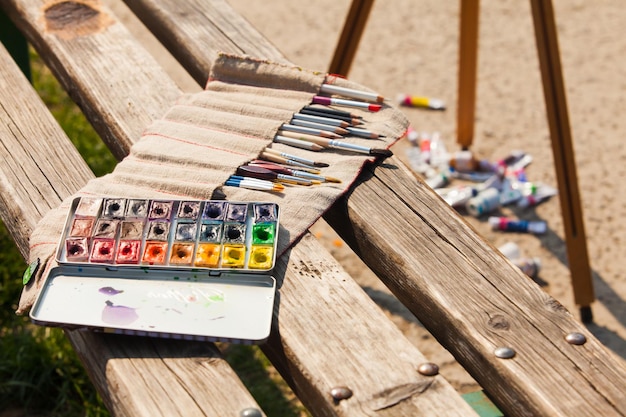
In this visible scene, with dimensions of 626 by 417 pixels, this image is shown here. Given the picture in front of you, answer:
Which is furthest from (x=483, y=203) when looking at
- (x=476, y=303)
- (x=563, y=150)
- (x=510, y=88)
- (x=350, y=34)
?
(x=476, y=303)

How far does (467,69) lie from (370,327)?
2323 mm

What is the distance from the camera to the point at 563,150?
8.87 feet

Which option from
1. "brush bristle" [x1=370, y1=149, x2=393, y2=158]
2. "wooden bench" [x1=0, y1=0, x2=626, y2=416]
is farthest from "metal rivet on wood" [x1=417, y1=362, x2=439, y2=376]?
"brush bristle" [x1=370, y1=149, x2=393, y2=158]

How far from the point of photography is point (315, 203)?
153cm

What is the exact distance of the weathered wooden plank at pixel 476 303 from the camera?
119 cm

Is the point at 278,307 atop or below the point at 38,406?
atop

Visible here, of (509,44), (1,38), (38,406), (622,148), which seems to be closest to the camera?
(38,406)

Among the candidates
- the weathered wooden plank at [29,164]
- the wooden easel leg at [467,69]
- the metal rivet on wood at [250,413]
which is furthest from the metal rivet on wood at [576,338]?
the wooden easel leg at [467,69]

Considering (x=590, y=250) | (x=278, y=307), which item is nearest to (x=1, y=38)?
(x=278, y=307)

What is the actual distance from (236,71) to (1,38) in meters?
1.24

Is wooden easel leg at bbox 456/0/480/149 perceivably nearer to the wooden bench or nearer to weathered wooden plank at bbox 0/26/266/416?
the wooden bench

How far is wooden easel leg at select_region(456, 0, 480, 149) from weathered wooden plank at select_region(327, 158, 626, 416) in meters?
1.76

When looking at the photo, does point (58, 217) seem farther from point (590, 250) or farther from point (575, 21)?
point (575, 21)

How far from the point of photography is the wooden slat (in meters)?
1.15
